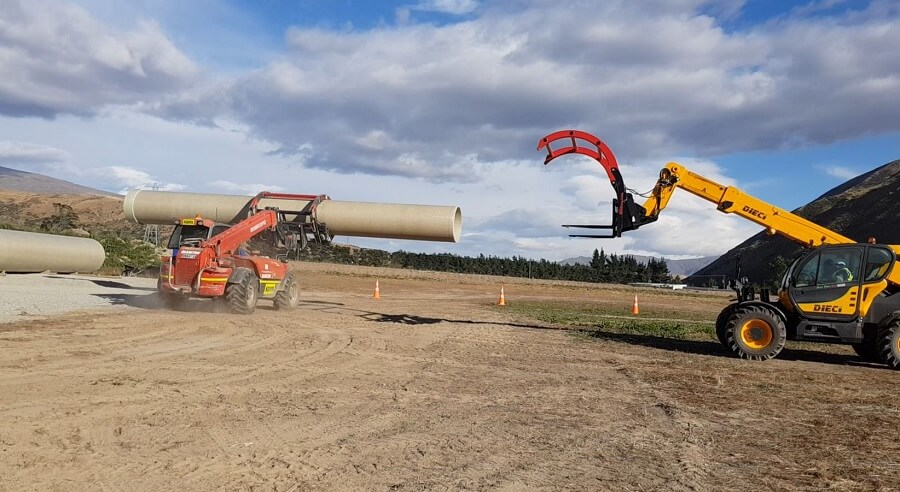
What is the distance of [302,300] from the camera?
84.2 ft

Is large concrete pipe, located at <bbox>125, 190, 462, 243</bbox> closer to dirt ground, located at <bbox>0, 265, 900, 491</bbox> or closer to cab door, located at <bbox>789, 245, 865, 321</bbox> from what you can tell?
dirt ground, located at <bbox>0, 265, 900, 491</bbox>

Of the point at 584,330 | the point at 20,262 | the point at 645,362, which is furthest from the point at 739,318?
the point at 20,262

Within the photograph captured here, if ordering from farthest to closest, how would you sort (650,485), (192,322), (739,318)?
(192,322)
(739,318)
(650,485)

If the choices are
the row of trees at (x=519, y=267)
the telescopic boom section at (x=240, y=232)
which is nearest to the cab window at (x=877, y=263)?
the telescopic boom section at (x=240, y=232)

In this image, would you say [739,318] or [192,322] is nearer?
[739,318]

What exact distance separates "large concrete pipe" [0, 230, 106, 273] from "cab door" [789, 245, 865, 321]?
27747mm

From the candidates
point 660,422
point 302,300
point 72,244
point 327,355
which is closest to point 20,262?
point 72,244

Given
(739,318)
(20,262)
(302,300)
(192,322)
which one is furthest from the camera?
(20,262)

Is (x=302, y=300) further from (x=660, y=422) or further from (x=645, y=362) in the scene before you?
(x=660, y=422)

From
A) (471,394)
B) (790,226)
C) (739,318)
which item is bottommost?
(471,394)

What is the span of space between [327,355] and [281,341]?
197 cm

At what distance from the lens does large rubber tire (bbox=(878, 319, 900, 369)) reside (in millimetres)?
12461

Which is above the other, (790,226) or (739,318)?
(790,226)

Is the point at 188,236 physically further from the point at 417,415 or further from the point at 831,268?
the point at 831,268
